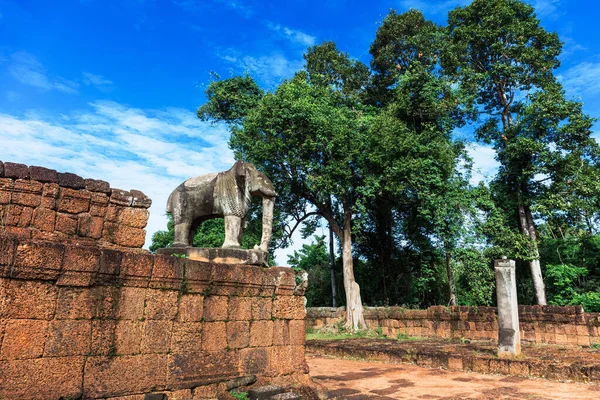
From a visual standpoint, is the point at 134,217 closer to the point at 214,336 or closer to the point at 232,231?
the point at 232,231

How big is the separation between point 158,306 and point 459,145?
722 inches

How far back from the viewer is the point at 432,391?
274 inches

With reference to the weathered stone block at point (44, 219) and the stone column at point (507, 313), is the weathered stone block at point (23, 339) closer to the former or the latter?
the weathered stone block at point (44, 219)

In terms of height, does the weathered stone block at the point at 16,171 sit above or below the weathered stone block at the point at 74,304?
above

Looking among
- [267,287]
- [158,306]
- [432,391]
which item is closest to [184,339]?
[158,306]

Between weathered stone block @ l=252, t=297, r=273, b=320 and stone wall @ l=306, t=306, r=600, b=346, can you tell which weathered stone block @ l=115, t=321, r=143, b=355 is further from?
stone wall @ l=306, t=306, r=600, b=346

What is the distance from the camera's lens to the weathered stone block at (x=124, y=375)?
386 centimetres

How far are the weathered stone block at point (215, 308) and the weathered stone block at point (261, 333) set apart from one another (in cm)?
49

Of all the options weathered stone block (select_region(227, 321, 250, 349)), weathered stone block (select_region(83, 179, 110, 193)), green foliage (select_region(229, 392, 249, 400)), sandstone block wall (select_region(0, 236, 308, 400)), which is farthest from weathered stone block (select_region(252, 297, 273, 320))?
weathered stone block (select_region(83, 179, 110, 193))

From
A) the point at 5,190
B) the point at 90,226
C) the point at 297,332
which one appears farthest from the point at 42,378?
the point at 297,332

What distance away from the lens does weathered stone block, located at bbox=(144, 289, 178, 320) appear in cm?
440

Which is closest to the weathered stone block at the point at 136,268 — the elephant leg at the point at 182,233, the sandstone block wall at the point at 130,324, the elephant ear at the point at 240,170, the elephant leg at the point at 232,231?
the sandstone block wall at the point at 130,324

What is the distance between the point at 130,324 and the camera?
4230 mm

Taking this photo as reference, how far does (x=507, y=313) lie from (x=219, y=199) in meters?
7.28
